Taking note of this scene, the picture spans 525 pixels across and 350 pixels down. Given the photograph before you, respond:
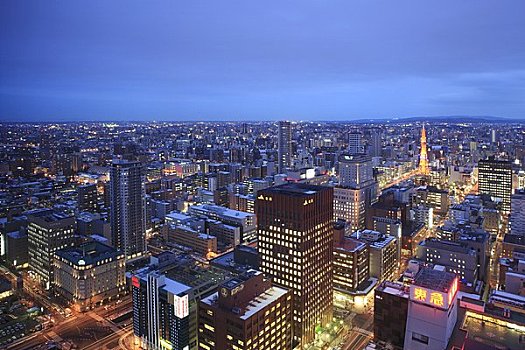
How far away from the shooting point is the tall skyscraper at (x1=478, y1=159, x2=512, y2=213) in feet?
243

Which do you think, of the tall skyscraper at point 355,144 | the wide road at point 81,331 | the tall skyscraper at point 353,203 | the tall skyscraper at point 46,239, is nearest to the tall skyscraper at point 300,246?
the wide road at point 81,331

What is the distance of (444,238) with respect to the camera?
164ft

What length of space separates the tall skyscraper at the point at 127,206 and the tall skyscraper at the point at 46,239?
610 centimetres

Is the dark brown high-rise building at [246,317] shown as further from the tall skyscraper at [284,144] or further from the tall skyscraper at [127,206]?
the tall skyscraper at [284,144]

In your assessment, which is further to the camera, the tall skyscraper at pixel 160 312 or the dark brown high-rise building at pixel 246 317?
the tall skyscraper at pixel 160 312

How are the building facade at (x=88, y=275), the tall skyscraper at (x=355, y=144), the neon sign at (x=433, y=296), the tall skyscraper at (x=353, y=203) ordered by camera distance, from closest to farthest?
the neon sign at (x=433, y=296) < the building facade at (x=88, y=275) < the tall skyscraper at (x=353, y=203) < the tall skyscraper at (x=355, y=144)

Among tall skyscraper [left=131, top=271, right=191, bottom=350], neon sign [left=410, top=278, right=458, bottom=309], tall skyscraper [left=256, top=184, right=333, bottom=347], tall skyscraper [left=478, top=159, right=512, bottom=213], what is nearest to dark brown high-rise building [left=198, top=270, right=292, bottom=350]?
tall skyscraper [left=131, top=271, right=191, bottom=350]

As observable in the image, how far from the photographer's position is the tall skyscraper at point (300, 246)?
3219 centimetres

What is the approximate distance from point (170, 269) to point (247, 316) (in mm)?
13109

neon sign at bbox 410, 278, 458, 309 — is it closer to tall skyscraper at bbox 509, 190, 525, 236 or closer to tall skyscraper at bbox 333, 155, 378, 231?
tall skyscraper at bbox 333, 155, 378, 231

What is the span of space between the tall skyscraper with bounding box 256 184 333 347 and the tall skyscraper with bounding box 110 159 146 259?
24155 mm

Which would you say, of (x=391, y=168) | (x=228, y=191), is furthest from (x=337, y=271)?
(x=391, y=168)

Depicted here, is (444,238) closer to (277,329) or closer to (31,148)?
(277,329)

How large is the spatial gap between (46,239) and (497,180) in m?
77.0
